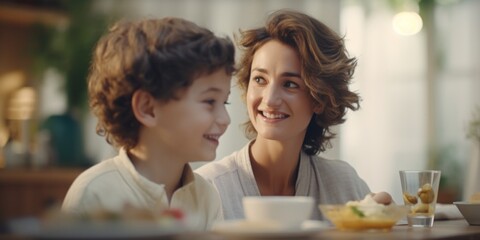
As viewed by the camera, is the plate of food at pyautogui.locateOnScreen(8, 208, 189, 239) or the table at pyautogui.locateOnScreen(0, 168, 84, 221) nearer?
the plate of food at pyautogui.locateOnScreen(8, 208, 189, 239)

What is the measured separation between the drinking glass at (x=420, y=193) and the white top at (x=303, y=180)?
1.50 feet

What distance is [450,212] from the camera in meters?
Answer: 2.17

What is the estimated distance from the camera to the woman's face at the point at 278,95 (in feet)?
7.11

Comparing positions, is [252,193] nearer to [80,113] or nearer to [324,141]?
[324,141]

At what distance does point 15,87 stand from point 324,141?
1.27 meters

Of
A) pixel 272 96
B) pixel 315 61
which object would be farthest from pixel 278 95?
pixel 315 61

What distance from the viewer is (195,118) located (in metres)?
1.45

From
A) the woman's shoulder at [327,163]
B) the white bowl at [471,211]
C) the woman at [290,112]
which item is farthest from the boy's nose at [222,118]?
the woman's shoulder at [327,163]

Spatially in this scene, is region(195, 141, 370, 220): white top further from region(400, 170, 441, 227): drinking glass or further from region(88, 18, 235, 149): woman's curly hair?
region(88, 18, 235, 149): woman's curly hair

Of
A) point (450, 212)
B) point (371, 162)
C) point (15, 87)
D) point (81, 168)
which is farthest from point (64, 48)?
point (371, 162)

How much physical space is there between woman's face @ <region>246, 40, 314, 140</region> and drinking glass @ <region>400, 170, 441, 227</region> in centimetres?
49

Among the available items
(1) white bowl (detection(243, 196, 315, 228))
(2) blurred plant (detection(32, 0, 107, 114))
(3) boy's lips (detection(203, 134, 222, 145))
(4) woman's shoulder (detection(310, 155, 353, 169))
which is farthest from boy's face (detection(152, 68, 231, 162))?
(2) blurred plant (detection(32, 0, 107, 114))

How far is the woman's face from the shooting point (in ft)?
7.11

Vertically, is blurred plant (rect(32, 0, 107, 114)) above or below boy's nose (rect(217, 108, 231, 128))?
above
